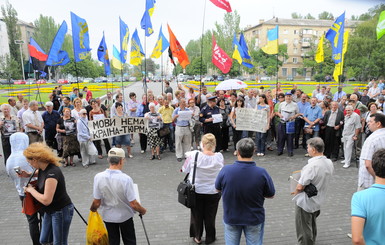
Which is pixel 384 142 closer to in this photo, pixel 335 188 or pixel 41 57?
pixel 335 188

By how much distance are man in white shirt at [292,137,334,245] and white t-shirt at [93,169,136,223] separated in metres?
2.32

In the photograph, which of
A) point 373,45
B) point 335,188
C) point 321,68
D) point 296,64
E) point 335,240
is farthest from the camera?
point 296,64

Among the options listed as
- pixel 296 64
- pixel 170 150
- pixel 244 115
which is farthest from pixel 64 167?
pixel 296 64

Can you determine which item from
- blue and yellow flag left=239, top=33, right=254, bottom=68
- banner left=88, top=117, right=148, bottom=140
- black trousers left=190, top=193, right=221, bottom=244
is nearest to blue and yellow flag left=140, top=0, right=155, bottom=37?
banner left=88, top=117, right=148, bottom=140

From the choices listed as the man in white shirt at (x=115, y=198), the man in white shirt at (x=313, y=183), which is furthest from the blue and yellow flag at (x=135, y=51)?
the man in white shirt at (x=313, y=183)

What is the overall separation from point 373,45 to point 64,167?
4468cm

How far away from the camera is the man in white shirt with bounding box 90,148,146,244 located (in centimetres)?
342

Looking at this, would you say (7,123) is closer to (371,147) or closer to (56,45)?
(56,45)

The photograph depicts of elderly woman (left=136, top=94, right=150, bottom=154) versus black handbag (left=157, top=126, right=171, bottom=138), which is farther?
elderly woman (left=136, top=94, right=150, bottom=154)

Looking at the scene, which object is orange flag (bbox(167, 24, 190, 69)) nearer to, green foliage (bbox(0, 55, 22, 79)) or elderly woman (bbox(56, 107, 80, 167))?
elderly woman (bbox(56, 107, 80, 167))

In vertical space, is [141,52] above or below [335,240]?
above

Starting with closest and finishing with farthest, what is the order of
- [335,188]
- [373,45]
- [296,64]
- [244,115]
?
[335,188]
[244,115]
[373,45]
[296,64]

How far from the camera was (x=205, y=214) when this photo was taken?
4535mm

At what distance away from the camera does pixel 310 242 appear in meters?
4.13
